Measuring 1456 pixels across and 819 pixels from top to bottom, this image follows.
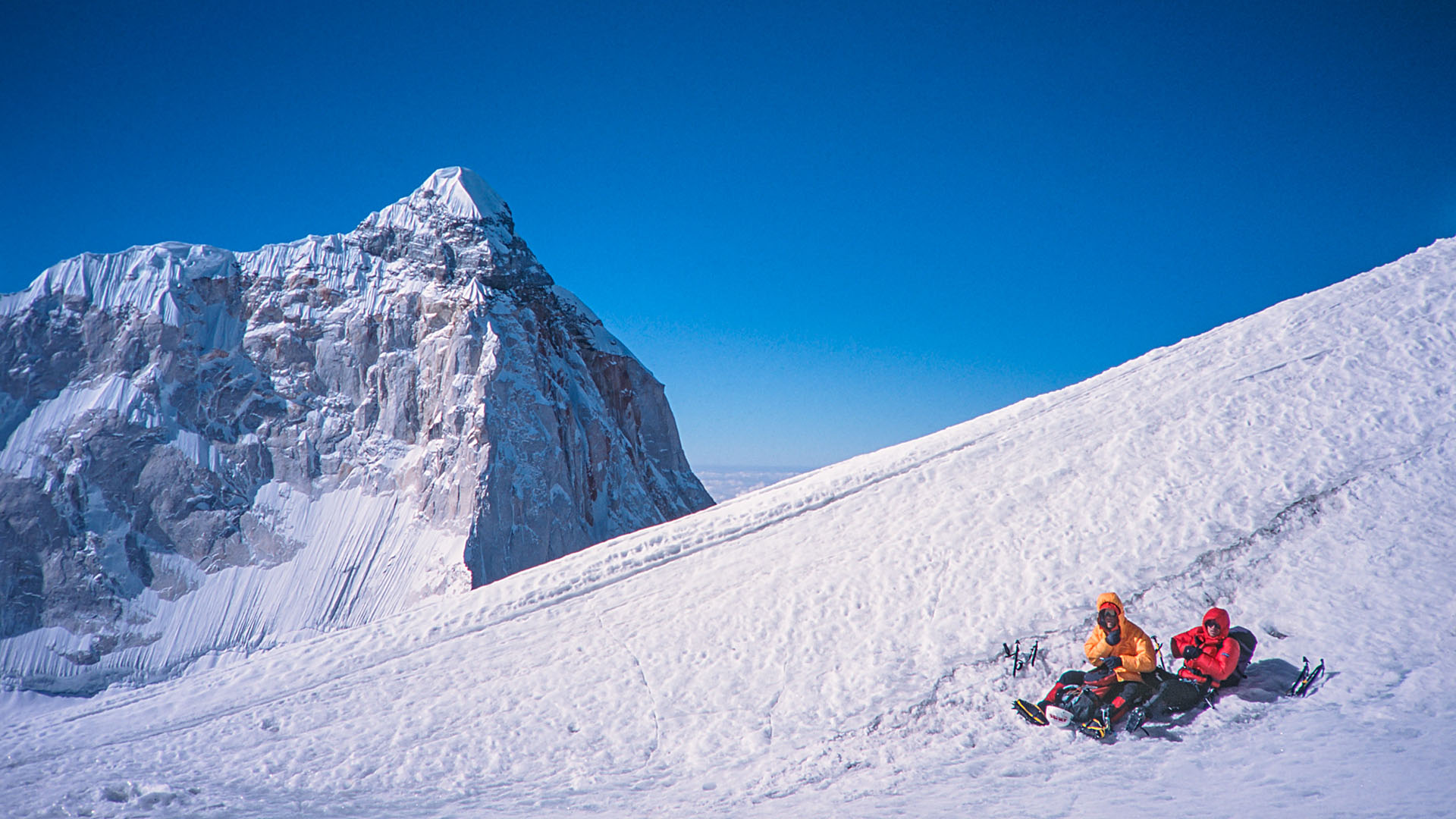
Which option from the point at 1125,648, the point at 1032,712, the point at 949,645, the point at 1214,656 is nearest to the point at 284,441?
the point at 949,645

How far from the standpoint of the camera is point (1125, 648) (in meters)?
7.81

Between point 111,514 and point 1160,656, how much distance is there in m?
85.8

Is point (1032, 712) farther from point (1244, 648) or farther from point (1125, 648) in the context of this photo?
point (1244, 648)

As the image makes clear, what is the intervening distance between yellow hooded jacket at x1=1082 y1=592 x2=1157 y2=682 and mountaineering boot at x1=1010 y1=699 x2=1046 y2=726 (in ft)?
2.86

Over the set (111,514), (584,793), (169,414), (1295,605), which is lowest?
(584,793)

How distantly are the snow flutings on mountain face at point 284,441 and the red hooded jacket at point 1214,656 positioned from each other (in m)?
57.8

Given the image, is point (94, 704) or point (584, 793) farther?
point (94, 704)

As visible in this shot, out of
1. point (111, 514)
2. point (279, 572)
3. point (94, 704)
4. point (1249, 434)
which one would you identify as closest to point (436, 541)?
point (279, 572)

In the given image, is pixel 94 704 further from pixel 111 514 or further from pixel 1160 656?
pixel 111 514

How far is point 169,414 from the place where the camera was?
225 feet

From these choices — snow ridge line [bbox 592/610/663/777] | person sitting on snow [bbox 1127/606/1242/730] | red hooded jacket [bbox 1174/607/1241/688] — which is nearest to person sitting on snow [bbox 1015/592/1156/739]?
person sitting on snow [bbox 1127/606/1242/730]

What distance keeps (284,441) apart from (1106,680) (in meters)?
80.1

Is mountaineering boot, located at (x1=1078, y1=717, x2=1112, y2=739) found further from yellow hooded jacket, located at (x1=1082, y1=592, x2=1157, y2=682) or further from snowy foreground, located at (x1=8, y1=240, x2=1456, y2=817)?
yellow hooded jacket, located at (x1=1082, y1=592, x2=1157, y2=682)

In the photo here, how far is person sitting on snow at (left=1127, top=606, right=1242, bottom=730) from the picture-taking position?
24.5 feet
